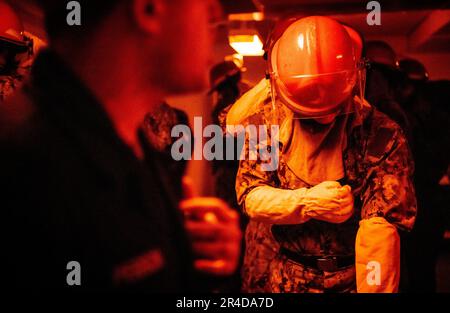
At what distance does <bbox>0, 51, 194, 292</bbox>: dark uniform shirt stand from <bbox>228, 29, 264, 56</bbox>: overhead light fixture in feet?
2.03

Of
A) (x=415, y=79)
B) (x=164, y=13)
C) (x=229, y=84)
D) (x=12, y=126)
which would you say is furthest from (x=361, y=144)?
(x=12, y=126)

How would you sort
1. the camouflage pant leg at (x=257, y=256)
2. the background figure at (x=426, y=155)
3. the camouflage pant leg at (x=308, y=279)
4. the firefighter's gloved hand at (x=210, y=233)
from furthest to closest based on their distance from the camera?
the background figure at (x=426, y=155), the camouflage pant leg at (x=257, y=256), the camouflage pant leg at (x=308, y=279), the firefighter's gloved hand at (x=210, y=233)

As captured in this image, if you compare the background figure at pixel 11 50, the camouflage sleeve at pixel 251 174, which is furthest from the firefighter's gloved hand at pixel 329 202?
the background figure at pixel 11 50

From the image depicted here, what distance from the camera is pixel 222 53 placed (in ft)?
3.70

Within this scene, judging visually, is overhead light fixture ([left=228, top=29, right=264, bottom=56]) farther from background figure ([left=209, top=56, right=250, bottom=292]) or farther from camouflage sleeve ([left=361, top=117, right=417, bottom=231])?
camouflage sleeve ([left=361, top=117, right=417, bottom=231])

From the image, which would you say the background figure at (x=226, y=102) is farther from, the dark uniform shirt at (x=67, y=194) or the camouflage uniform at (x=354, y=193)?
the dark uniform shirt at (x=67, y=194)

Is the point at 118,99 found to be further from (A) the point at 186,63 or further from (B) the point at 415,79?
(B) the point at 415,79

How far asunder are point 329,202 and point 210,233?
1.33 feet

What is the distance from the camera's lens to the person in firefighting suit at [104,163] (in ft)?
1.82

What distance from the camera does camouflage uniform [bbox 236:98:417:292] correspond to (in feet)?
3.44

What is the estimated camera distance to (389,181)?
1.05m

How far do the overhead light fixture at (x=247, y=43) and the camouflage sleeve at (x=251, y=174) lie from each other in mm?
226

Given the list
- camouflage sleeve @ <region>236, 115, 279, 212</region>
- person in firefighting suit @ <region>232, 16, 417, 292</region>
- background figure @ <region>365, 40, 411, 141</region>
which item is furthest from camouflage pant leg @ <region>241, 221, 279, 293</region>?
background figure @ <region>365, 40, 411, 141</region>
